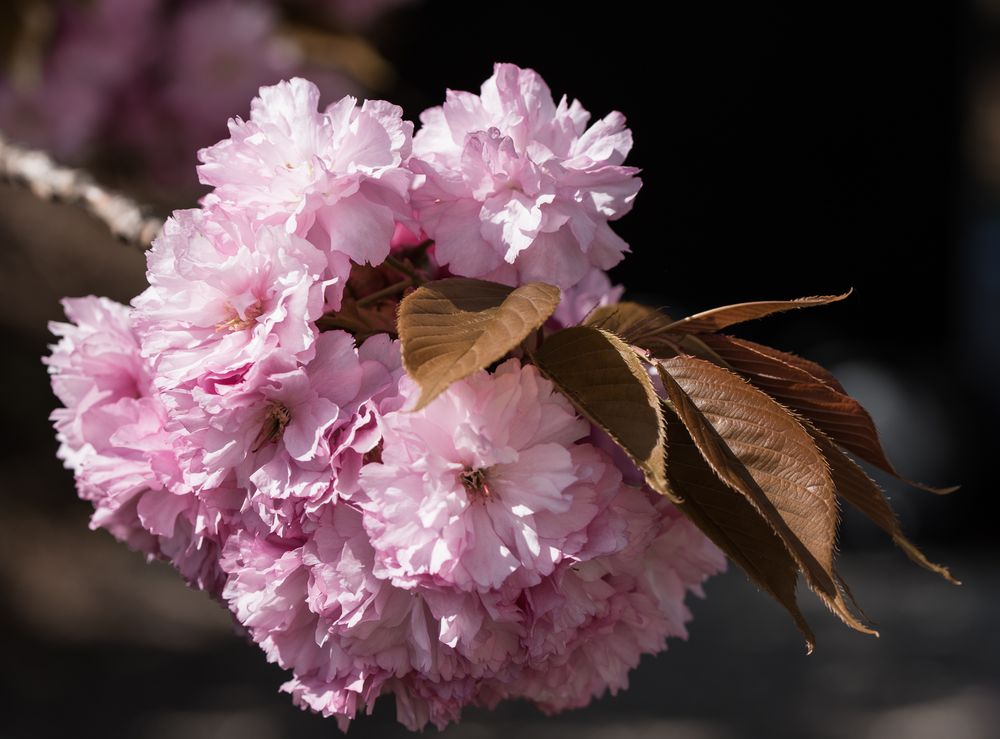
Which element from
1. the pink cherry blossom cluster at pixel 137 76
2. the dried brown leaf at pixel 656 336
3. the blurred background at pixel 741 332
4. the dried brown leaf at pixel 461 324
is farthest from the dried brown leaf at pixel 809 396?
the blurred background at pixel 741 332

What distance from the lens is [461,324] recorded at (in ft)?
1.82

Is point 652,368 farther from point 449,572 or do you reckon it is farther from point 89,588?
point 89,588

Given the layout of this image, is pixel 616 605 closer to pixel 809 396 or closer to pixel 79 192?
pixel 809 396

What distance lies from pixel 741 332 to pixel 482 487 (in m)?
2.66

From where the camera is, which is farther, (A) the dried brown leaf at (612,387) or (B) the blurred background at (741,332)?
(B) the blurred background at (741,332)

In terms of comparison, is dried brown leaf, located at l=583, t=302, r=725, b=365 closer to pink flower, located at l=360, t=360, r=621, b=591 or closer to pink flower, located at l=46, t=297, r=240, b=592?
pink flower, located at l=360, t=360, r=621, b=591

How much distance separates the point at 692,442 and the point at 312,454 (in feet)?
0.62

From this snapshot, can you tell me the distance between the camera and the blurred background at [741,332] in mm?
3152

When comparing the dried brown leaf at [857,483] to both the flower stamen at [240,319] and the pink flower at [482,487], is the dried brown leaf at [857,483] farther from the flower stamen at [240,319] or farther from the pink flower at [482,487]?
the flower stamen at [240,319]

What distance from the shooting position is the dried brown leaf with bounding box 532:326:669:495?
518 millimetres

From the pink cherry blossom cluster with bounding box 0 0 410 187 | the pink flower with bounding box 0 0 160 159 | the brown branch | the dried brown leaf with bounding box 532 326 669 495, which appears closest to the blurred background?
the pink cherry blossom cluster with bounding box 0 0 410 187

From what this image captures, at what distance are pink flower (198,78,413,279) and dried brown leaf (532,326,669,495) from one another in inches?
4.1

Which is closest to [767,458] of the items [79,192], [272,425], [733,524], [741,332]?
[733,524]

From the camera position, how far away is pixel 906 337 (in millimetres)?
4238
